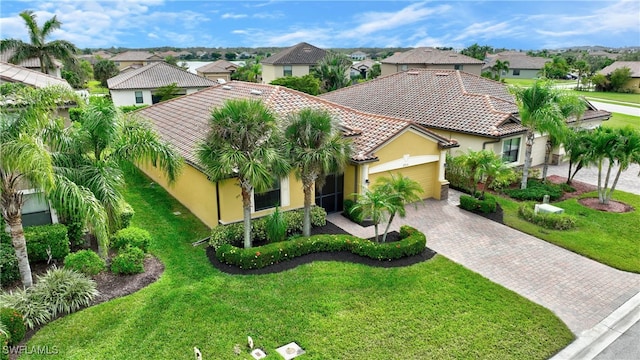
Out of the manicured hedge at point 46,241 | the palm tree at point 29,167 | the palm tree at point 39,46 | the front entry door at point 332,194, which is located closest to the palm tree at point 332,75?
the palm tree at point 39,46

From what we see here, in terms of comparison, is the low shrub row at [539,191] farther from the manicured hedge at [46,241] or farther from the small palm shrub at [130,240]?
the manicured hedge at [46,241]

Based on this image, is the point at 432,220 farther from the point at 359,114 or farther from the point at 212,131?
the point at 212,131

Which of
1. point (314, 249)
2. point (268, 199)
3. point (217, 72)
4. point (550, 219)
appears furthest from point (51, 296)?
point (217, 72)

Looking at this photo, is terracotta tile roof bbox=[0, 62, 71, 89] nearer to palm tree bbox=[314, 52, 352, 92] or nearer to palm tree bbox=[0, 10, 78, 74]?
palm tree bbox=[0, 10, 78, 74]

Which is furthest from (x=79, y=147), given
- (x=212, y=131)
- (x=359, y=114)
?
(x=359, y=114)

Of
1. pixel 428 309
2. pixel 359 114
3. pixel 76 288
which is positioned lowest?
pixel 428 309

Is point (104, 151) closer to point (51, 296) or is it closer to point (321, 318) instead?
point (51, 296)
